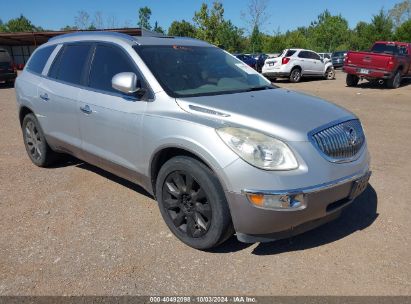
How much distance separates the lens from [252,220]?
2951 millimetres

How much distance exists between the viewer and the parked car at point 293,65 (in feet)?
62.4

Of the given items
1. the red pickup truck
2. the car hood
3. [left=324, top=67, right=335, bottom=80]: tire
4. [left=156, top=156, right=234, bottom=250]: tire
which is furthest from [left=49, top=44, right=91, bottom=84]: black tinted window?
[left=324, top=67, right=335, bottom=80]: tire

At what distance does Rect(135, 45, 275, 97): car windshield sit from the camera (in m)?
3.74

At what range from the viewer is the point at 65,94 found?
4.59 m

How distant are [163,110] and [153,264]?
1.29 meters

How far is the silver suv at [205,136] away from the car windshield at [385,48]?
13698 millimetres

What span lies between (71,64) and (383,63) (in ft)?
45.5

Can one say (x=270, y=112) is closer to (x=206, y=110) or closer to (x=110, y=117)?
(x=206, y=110)

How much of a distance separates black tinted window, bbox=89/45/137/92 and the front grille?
6.26 ft

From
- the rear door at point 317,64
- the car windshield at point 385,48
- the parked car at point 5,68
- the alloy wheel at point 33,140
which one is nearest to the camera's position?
the alloy wheel at point 33,140

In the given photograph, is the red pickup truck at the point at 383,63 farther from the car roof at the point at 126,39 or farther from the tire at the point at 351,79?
the car roof at the point at 126,39

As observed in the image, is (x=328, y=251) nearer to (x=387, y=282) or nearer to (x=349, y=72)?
(x=387, y=282)

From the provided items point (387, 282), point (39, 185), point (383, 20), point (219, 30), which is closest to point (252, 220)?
point (387, 282)

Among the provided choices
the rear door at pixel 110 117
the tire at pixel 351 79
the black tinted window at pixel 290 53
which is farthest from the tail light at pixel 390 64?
the rear door at pixel 110 117
